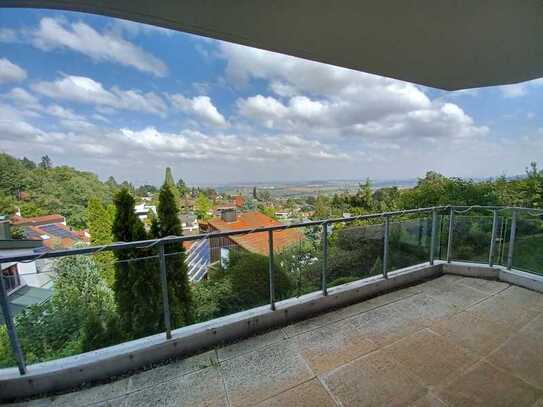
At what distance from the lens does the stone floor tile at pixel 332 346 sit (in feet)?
5.85

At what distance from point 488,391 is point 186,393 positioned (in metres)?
2.01

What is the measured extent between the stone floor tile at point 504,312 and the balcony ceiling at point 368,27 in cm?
309

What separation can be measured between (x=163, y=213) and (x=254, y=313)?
3.31 meters

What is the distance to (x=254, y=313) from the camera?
2193mm

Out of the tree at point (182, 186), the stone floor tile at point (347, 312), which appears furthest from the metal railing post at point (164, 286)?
the tree at point (182, 186)

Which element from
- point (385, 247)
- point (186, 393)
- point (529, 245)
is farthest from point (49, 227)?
point (529, 245)

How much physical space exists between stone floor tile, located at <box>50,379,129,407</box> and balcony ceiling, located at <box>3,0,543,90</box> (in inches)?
118

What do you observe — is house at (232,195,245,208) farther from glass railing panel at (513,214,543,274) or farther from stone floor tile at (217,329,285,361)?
stone floor tile at (217,329,285,361)

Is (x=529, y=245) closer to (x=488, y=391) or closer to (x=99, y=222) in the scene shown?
(x=488, y=391)

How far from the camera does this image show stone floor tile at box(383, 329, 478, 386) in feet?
5.43

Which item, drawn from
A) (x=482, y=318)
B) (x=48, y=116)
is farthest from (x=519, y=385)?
(x=48, y=116)

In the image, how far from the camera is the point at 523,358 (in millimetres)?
1783

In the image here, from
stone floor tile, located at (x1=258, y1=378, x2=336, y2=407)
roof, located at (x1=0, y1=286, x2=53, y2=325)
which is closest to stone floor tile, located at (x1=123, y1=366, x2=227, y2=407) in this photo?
stone floor tile, located at (x1=258, y1=378, x2=336, y2=407)

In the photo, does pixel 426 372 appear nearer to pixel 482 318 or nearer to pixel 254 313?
pixel 482 318
